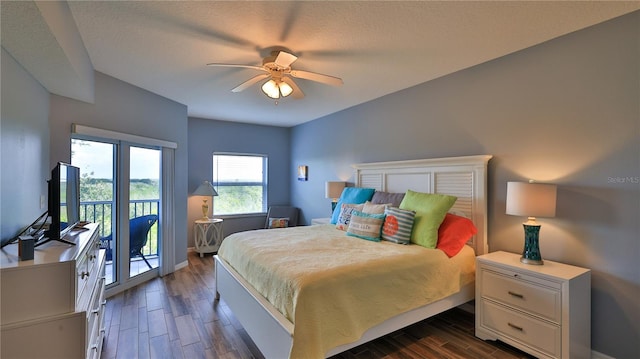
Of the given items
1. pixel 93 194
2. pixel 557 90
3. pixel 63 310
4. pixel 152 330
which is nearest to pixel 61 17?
pixel 63 310

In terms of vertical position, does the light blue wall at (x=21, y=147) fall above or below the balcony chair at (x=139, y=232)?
above

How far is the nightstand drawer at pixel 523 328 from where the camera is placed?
198 centimetres

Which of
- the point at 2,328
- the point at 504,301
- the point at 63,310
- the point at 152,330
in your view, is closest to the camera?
the point at 2,328

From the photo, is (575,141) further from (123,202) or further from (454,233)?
(123,202)

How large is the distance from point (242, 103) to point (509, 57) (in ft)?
11.0

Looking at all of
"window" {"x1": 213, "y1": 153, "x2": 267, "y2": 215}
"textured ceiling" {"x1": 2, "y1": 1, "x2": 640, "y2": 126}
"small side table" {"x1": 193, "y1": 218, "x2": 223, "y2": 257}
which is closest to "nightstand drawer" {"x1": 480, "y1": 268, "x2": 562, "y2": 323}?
"textured ceiling" {"x1": 2, "y1": 1, "x2": 640, "y2": 126}

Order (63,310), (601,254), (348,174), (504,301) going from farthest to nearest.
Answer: (348,174) < (504,301) < (601,254) < (63,310)

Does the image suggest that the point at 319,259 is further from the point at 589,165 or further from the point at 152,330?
the point at 589,165

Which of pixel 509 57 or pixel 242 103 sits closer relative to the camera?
pixel 509 57

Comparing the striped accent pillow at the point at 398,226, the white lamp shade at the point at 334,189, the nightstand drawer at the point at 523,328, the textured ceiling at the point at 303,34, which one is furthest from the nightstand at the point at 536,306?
the white lamp shade at the point at 334,189

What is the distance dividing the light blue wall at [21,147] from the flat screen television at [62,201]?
0.22 metres

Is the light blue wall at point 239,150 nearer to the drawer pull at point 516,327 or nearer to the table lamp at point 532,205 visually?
the table lamp at point 532,205

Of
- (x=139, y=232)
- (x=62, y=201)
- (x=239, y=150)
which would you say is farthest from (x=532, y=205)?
(x=239, y=150)

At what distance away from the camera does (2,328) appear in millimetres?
1297
